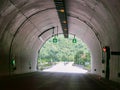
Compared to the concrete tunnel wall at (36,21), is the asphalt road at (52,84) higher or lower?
lower

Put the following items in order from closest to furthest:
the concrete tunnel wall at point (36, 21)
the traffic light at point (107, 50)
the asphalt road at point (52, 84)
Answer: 1. the asphalt road at point (52, 84)
2. the concrete tunnel wall at point (36, 21)
3. the traffic light at point (107, 50)

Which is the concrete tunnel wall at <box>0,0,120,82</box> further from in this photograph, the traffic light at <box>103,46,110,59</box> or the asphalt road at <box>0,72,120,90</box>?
the asphalt road at <box>0,72,120,90</box>

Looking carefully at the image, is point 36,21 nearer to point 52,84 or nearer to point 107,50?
point 107,50

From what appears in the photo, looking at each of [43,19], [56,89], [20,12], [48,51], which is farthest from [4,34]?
[48,51]

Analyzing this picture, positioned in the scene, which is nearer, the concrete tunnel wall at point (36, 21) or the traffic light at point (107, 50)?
the concrete tunnel wall at point (36, 21)

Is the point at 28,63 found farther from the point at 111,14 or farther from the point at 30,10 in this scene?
the point at 111,14

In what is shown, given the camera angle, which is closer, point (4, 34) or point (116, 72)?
point (116, 72)

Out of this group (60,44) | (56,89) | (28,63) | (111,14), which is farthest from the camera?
(60,44)

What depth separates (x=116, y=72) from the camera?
25.2m

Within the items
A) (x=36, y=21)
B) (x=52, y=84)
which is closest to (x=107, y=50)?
(x=36, y=21)

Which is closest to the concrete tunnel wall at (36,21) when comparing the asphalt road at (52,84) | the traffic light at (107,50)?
the traffic light at (107,50)

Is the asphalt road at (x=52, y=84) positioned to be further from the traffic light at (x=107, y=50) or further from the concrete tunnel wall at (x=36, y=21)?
the traffic light at (x=107, y=50)

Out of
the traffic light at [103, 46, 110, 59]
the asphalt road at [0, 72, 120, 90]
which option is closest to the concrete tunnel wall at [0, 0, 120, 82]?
the traffic light at [103, 46, 110, 59]

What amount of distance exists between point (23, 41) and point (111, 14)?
18117mm
